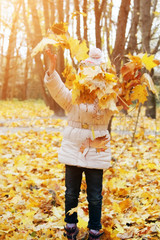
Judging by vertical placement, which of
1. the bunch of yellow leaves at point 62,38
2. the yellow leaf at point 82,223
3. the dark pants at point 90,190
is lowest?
the yellow leaf at point 82,223

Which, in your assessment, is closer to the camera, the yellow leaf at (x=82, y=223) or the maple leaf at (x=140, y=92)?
the maple leaf at (x=140, y=92)

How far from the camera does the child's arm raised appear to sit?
202 centimetres

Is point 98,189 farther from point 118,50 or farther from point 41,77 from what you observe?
point 41,77

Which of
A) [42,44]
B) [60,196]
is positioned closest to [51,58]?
[42,44]

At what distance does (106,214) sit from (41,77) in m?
8.75

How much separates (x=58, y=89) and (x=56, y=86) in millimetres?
27

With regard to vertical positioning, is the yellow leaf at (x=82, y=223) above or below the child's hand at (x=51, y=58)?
below

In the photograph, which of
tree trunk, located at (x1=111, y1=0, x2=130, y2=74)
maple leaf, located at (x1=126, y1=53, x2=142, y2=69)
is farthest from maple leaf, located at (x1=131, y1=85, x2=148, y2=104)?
tree trunk, located at (x1=111, y1=0, x2=130, y2=74)

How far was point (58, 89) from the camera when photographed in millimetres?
2082

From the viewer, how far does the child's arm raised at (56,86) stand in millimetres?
2020

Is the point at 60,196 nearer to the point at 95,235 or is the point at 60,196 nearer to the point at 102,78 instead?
the point at 95,235

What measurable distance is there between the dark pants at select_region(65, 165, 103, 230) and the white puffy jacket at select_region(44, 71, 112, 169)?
10cm

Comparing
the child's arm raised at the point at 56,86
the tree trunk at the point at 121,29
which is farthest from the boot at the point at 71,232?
the tree trunk at the point at 121,29

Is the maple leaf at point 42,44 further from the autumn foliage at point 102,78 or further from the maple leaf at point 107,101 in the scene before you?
the maple leaf at point 107,101
